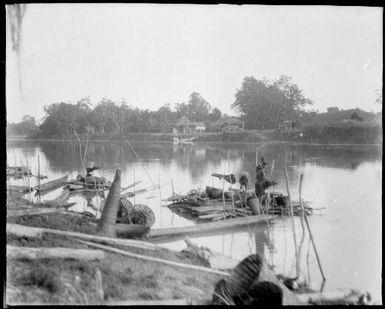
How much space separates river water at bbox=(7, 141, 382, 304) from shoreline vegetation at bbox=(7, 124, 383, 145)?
651mm

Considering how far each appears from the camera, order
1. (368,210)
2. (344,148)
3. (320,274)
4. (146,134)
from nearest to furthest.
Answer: (320,274)
(368,210)
(146,134)
(344,148)

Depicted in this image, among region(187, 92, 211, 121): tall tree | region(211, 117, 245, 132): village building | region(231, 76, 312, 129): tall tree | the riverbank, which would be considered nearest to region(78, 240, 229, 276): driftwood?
the riverbank

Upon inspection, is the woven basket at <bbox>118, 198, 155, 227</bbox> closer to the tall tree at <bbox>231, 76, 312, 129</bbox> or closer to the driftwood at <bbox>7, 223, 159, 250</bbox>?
the driftwood at <bbox>7, 223, 159, 250</bbox>

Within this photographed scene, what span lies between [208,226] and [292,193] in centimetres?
637

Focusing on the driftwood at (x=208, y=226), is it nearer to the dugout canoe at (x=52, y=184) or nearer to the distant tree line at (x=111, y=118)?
the distant tree line at (x=111, y=118)

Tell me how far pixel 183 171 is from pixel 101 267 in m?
16.5

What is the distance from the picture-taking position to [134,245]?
5.89 m

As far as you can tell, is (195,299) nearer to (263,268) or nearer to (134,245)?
(263,268)

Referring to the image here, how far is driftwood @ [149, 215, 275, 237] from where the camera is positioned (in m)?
8.54

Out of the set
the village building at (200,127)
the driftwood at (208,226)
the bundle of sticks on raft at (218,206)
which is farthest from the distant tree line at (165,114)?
the driftwood at (208,226)

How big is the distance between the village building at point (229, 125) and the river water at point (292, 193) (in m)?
1.98

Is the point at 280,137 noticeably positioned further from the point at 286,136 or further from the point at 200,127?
the point at 200,127

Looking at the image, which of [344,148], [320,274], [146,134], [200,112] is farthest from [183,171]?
[320,274]

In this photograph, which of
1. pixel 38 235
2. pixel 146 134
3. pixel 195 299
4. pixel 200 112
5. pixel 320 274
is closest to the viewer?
pixel 195 299
